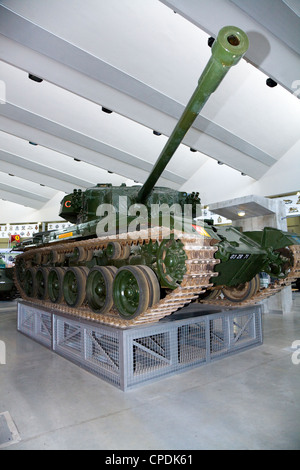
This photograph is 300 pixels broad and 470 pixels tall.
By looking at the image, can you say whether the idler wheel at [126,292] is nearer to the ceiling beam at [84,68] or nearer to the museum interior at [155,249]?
the museum interior at [155,249]

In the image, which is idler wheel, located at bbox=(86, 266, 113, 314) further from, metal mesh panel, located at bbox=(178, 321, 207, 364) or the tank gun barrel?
the tank gun barrel

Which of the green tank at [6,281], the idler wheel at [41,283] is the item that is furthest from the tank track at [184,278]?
the green tank at [6,281]

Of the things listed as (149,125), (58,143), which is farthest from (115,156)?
(149,125)

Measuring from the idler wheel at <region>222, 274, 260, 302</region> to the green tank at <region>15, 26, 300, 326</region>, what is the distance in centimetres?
2

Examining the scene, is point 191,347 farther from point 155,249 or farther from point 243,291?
point 243,291

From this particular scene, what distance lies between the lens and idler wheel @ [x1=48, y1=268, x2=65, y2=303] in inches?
293

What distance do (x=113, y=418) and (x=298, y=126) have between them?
1294 cm

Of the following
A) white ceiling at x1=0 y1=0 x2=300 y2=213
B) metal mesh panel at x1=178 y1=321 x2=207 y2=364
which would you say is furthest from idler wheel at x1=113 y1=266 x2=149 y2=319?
white ceiling at x1=0 y1=0 x2=300 y2=213

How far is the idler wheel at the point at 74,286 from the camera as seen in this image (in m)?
6.59

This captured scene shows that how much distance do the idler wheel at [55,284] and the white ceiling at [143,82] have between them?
5628 millimetres

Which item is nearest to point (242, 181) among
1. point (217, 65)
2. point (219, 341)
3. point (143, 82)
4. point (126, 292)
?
point (143, 82)

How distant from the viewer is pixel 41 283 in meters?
8.77
